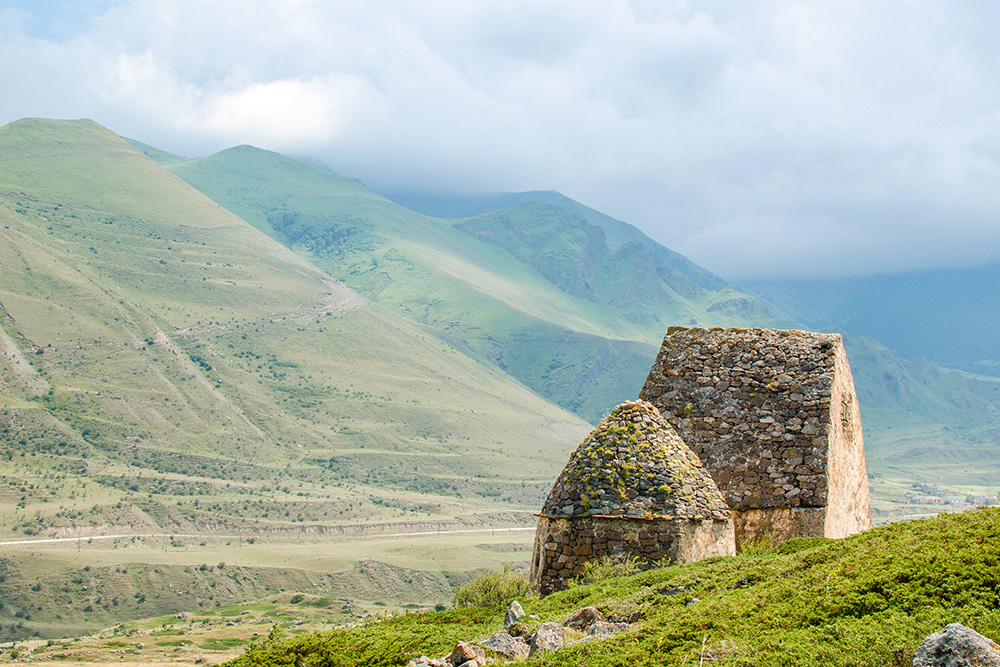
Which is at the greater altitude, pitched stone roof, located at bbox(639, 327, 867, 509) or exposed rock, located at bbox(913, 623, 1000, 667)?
pitched stone roof, located at bbox(639, 327, 867, 509)

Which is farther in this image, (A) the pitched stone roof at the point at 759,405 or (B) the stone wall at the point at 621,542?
(A) the pitched stone roof at the point at 759,405

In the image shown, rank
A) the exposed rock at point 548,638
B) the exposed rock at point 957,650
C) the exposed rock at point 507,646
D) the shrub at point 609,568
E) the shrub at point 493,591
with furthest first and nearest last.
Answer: the shrub at point 493,591
the shrub at point 609,568
the exposed rock at point 507,646
the exposed rock at point 548,638
the exposed rock at point 957,650

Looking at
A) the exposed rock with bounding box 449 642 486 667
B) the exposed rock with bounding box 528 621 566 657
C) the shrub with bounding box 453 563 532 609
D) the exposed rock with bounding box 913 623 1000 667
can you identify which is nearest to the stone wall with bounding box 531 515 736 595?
the shrub with bounding box 453 563 532 609

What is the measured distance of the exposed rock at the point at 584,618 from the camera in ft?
38.4

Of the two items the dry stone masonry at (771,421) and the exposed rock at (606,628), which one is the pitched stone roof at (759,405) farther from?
the exposed rock at (606,628)

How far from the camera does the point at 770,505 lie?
675 inches

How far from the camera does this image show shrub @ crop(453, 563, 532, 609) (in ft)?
51.2

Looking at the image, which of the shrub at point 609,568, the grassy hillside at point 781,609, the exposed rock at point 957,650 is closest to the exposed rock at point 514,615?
the grassy hillside at point 781,609

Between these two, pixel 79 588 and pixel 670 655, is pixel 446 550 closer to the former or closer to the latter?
pixel 79 588

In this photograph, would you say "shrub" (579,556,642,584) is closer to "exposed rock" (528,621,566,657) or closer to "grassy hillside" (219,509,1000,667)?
"grassy hillside" (219,509,1000,667)

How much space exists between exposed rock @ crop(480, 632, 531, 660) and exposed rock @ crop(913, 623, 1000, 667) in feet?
15.5

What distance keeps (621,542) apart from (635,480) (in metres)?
1.04

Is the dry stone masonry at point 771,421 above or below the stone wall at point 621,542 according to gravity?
above

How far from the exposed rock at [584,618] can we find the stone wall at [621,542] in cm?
286
